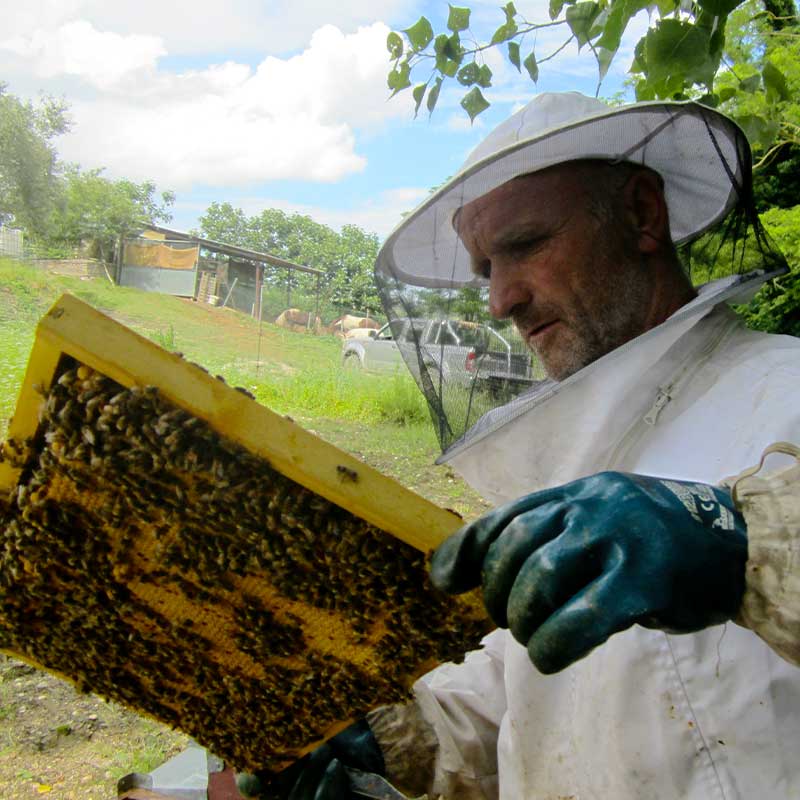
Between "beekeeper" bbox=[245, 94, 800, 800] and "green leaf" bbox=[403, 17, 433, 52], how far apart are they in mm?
970

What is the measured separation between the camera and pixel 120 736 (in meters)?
4.89

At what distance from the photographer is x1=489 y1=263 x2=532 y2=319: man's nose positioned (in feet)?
8.22

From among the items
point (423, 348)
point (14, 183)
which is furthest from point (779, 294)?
point (14, 183)

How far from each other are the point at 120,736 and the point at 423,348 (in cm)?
366

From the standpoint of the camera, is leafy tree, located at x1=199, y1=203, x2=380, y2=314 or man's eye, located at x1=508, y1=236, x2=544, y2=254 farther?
leafy tree, located at x1=199, y1=203, x2=380, y2=314

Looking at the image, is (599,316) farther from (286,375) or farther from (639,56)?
(286,375)

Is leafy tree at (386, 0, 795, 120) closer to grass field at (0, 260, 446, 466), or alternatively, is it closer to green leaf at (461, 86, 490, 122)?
green leaf at (461, 86, 490, 122)

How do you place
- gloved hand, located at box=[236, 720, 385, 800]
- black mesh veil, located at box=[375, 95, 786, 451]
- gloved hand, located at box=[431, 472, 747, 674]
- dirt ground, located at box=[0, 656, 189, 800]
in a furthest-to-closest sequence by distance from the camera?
dirt ground, located at box=[0, 656, 189, 800]
black mesh veil, located at box=[375, 95, 786, 451]
gloved hand, located at box=[236, 720, 385, 800]
gloved hand, located at box=[431, 472, 747, 674]

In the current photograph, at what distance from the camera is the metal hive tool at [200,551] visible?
4.37ft

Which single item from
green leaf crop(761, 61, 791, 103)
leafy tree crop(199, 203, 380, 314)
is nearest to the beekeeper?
green leaf crop(761, 61, 791, 103)

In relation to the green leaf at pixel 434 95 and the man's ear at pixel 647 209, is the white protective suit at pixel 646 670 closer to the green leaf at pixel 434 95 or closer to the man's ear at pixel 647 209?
the man's ear at pixel 647 209

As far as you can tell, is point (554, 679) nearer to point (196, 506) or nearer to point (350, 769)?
point (350, 769)

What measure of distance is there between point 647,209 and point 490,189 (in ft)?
1.89

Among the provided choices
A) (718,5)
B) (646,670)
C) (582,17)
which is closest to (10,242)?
(582,17)
